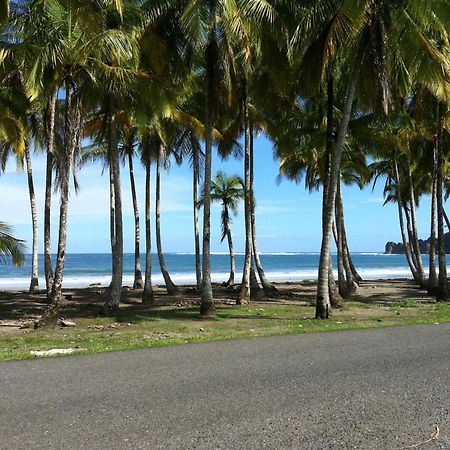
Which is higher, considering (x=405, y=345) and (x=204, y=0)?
(x=204, y=0)

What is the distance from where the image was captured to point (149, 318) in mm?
14945

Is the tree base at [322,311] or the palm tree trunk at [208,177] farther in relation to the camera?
the palm tree trunk at [208,177]

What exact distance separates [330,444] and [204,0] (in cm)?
1243

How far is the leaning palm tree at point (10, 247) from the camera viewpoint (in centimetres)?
1517

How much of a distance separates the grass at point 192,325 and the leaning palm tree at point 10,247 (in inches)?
111

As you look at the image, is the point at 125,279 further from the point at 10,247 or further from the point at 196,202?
the point at 10,247

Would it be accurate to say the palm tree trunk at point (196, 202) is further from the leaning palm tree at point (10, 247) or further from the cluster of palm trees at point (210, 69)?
the leaning palm tree at point (10, 247)

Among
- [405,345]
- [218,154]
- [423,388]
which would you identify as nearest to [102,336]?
[405,345]

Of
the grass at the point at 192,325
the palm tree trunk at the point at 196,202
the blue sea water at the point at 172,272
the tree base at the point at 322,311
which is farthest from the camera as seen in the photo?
the blue sea water at the point at 172,272

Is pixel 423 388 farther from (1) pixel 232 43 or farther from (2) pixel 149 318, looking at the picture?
(1) pixel 232 43

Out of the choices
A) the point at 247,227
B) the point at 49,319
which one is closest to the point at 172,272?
the point at 247,227

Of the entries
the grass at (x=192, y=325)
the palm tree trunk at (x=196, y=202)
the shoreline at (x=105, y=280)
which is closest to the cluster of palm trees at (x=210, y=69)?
the grass at (x=192, y=325)

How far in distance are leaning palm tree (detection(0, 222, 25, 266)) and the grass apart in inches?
111

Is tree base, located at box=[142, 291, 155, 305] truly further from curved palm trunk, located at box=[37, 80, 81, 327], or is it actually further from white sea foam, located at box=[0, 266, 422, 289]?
white sea foam, located at box=[0, 266, 422, 289]
